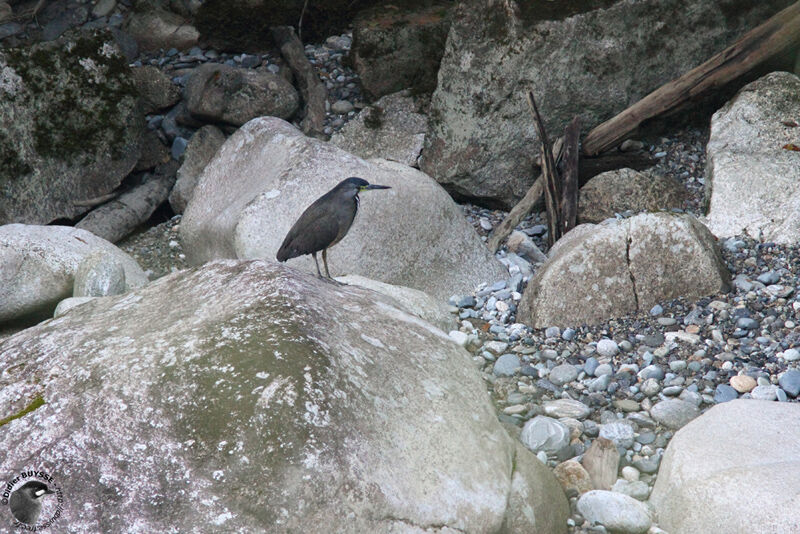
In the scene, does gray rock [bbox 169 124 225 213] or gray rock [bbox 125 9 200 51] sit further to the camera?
gray rock [bbox 125 9 200 51]

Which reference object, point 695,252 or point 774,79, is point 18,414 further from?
point 774,79

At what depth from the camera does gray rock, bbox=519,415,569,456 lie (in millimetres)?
3461

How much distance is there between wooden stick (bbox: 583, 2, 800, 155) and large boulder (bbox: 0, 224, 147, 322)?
13.0ft

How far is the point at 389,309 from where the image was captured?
10.7 feet

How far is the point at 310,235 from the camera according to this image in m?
4.21

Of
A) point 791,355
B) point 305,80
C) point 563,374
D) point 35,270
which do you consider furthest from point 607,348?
point 305,80

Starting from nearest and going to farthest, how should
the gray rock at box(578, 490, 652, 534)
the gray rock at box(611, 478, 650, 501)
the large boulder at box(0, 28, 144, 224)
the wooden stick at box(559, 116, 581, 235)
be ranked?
the gray rock at box(578, 490, 652, 534), the gray rock at box(611, 478, 650, 501), the wooden stick at box(559, 116, 581, 235), the large boulder at box(0, 28, 144, 224)

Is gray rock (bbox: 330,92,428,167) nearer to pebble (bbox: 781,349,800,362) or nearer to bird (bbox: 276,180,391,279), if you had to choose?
bird (bbox: 276,180,391,279)

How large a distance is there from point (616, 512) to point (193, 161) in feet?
19.4

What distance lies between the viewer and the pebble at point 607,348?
437 cm

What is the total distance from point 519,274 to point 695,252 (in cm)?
133

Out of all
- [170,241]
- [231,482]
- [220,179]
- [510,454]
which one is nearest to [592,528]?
[510,454]

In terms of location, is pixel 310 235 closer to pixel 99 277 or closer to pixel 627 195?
pixel 99 277

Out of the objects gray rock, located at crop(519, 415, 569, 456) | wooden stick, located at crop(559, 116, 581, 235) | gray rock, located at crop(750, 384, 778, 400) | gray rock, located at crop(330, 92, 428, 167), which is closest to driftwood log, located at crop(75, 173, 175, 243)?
gray rock, located at crop(330, 92, 428, 167)
